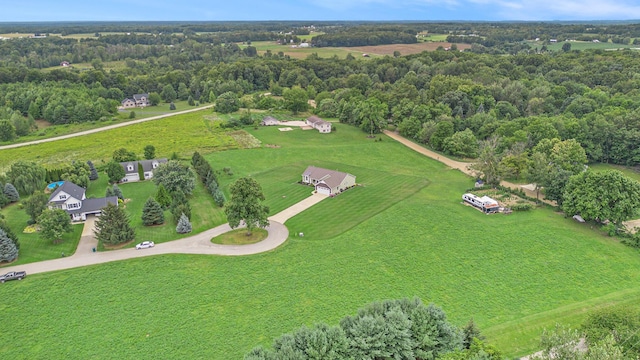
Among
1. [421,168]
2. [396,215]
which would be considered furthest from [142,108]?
[396,215]

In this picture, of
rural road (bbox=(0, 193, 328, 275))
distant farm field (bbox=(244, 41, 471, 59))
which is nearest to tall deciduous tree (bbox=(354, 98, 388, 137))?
rural road (bbox=(0, 193, 328, 275))

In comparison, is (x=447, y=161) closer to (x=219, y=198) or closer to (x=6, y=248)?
(x=219, y=198)

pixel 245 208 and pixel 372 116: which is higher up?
pixel 372 116

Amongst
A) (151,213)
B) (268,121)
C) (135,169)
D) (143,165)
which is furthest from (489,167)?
(268,121)

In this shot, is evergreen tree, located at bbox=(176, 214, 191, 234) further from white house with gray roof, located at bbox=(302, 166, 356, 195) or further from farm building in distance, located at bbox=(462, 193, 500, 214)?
farm building in distance, located at bbox=(462, 193, 500, 214)

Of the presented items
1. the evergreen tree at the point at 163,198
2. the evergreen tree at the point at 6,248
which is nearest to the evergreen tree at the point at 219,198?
the evergreen tree at the point at 163,198

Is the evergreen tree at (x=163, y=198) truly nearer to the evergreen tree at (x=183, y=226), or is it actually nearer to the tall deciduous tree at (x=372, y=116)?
the evergreen tree at (x=183, y=226)

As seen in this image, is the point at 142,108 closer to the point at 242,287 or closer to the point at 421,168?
the point at 421,168
